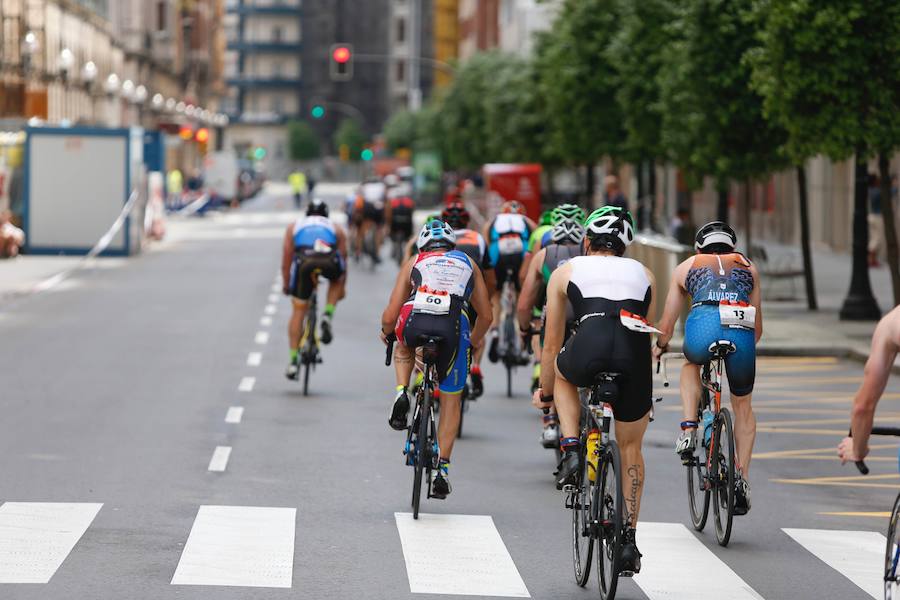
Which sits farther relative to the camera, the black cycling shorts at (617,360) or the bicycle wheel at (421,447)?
the bicycle wheel at (421,447)

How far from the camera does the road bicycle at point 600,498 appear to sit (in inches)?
320

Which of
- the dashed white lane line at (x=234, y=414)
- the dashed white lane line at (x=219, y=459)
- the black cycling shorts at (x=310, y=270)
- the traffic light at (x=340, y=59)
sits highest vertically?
the traffic light at (x=340, y=59)

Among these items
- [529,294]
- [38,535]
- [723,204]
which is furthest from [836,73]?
[38,535]

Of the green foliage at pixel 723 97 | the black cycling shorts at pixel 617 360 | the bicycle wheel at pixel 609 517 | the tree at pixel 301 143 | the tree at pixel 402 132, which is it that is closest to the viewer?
the bicycle wheel at pixel 609 517

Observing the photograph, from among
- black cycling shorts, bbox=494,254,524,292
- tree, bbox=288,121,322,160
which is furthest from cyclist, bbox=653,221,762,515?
tree, bbox=288,121,322,160

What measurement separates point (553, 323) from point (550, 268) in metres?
4.35

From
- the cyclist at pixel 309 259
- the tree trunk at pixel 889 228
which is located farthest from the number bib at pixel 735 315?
the tree trunk at pixel 889 228

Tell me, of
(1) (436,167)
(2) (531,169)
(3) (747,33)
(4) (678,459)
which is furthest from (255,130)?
(4) (678,459)

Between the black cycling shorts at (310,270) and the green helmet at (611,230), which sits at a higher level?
the green helmet at (611,230)

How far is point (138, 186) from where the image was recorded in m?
41.5

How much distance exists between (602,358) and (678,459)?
205 inches

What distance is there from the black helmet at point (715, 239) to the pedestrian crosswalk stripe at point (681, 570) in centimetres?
161

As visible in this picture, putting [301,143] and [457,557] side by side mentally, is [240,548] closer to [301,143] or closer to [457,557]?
[457,557]

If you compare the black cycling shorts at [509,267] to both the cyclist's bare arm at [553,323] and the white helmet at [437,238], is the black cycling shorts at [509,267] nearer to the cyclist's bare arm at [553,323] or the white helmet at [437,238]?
the white helmet at [437,238]
